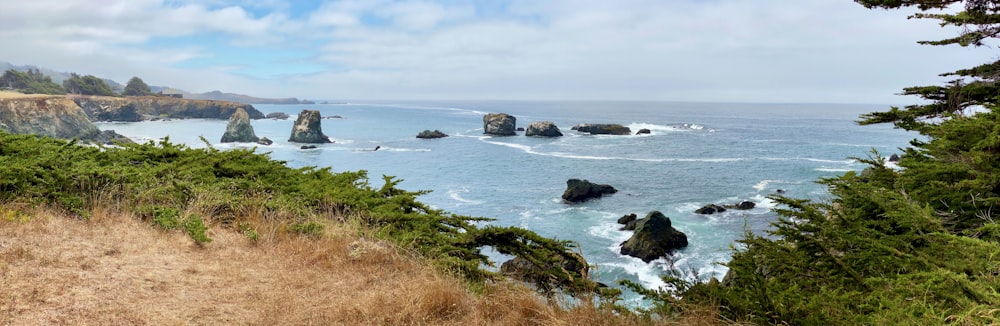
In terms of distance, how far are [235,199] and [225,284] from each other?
3425mm

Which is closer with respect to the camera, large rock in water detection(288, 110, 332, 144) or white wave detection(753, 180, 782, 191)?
white wave detection(753, 180, 782, 191)

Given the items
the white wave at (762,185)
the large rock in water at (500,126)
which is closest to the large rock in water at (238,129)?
the large rock in water at (500,126)

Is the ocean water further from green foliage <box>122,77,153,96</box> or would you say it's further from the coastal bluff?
green foliage <box>122,77,153,96</box>

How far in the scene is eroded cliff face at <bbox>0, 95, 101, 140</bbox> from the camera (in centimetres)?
6919

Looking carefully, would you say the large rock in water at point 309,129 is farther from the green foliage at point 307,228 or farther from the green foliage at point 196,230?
the green foliage at point 307,228

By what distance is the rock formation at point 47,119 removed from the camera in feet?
227

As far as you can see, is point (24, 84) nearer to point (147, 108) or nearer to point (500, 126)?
point (147, 108)

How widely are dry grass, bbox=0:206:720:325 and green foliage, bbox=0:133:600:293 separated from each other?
460mm

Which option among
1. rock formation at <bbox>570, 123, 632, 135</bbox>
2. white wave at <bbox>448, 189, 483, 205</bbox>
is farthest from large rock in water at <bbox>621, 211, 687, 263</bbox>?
rock formation at <bbox>570, 123, 632, 135</bbox>

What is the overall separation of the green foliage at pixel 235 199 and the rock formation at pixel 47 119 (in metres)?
72.5

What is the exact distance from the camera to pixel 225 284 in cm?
494

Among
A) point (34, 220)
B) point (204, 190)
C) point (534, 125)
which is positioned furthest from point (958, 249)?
point (534, 125)

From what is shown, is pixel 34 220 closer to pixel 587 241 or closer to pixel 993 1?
pixel 993 1

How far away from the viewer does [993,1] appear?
970 cm
